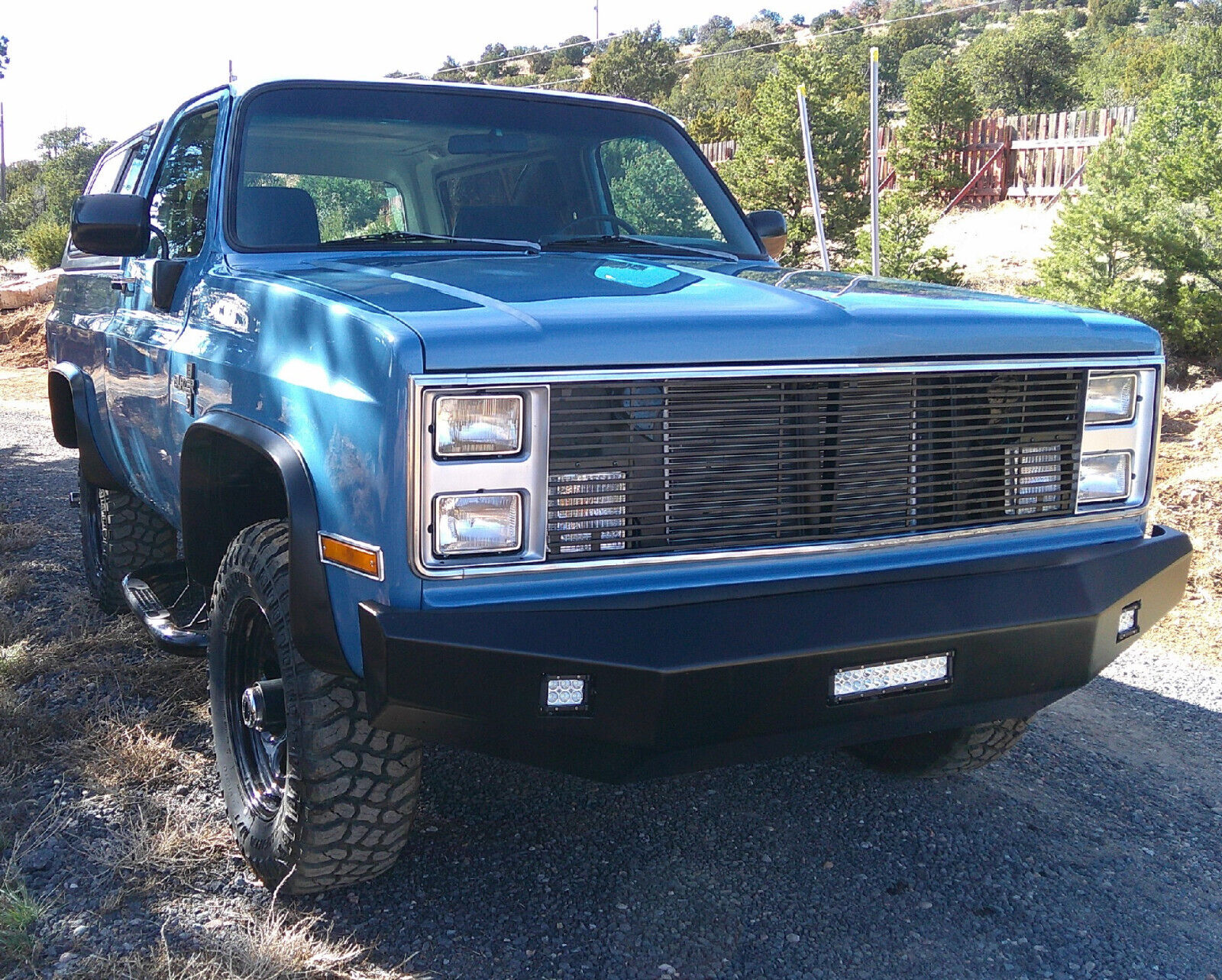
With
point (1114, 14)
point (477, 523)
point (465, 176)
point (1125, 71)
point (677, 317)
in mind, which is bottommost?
point (477, 523)

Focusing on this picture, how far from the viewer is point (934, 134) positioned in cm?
2775

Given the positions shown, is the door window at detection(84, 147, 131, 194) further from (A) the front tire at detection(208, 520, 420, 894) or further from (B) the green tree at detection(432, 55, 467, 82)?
Answer: (B) the green tree at detection(432, 55, 467, 82)

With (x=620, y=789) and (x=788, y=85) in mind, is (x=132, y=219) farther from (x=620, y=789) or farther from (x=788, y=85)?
(x=788, y=85)

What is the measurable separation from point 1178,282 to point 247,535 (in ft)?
39.1

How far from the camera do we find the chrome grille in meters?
2.34

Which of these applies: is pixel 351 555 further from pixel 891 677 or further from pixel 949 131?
pixel 949 131

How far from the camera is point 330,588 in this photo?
7.76 feet

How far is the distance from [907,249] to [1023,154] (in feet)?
47.0

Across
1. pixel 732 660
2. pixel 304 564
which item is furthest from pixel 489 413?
pixel 732 660

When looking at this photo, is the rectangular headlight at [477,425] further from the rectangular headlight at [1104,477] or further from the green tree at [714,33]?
the green tree at [714,33]


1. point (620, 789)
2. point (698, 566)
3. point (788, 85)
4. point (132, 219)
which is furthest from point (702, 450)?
point (788, 85)

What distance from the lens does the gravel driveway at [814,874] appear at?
8.57ft

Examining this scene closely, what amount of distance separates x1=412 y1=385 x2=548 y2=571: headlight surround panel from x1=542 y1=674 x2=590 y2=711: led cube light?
241mm

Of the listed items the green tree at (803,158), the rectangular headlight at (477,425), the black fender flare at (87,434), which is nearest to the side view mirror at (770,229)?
the rectangular headlight at (477,425)
